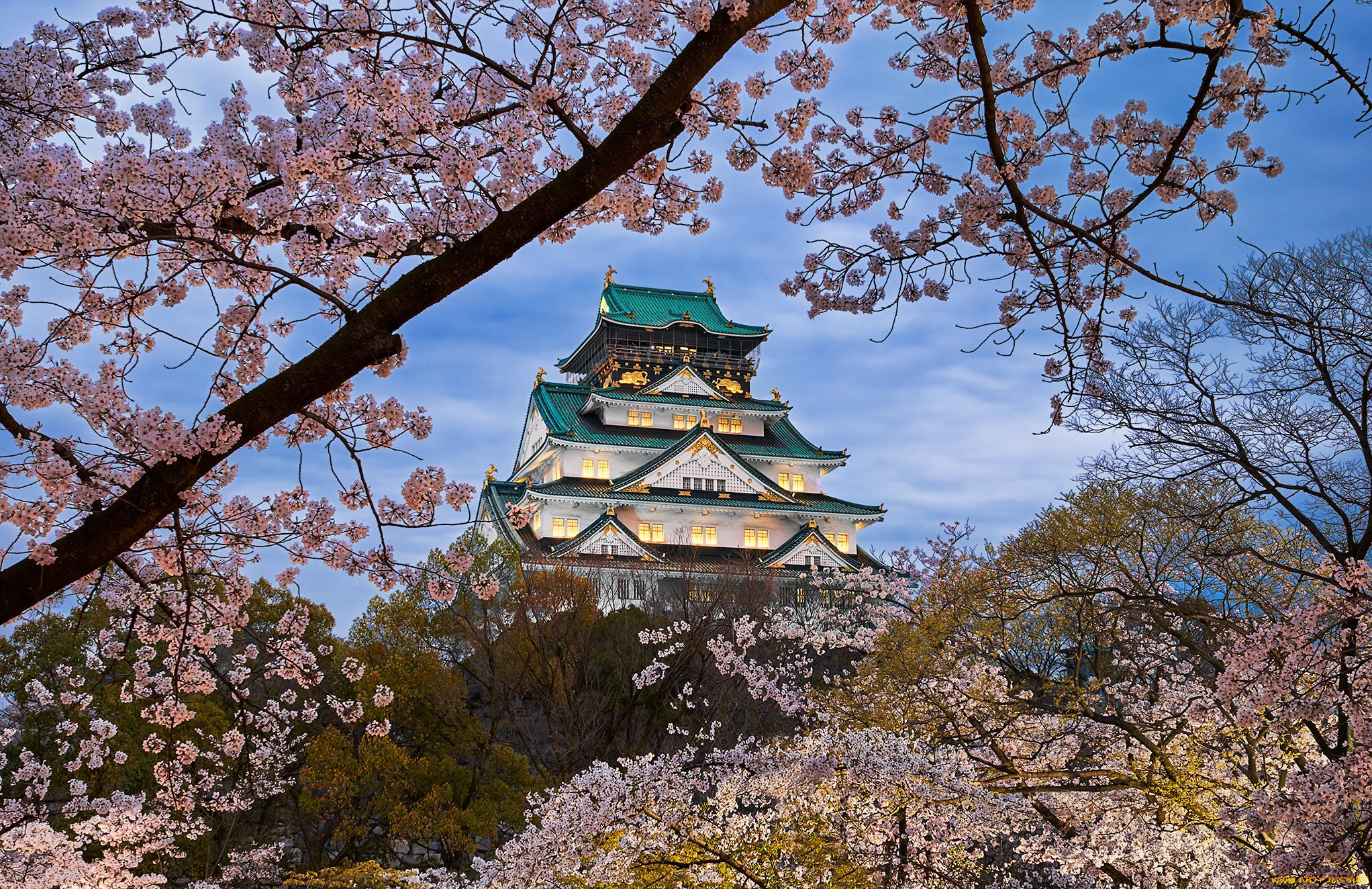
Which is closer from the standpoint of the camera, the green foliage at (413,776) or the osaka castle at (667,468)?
the green foliage at (413,776)

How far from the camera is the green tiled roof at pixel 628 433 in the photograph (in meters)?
37.8

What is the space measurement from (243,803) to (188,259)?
12384 mm

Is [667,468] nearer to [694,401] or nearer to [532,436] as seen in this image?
[694,401]

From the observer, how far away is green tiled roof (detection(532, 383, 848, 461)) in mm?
37750

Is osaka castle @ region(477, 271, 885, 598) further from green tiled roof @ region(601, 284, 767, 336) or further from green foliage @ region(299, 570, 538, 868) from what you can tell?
green foliage @ region(299, 570, 538, 868)

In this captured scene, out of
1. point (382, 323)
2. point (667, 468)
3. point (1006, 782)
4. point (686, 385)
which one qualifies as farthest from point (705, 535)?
point (382, 323)

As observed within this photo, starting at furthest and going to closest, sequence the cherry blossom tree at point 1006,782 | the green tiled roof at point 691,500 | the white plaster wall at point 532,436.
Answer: the white plaster wall at point 532,436
the green tiled roof at point 691,500
the cherry blossom tree at point 1006,782

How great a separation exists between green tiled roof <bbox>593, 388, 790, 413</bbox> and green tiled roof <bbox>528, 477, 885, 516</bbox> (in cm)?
335

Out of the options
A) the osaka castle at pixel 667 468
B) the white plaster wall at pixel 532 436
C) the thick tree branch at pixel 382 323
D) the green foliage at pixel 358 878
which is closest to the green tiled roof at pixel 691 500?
the osaka castle at pixel 667 468

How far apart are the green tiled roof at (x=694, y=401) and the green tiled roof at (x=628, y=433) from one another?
23 centimetres

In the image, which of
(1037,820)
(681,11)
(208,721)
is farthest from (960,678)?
(208,721)

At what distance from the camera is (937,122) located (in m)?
4.57

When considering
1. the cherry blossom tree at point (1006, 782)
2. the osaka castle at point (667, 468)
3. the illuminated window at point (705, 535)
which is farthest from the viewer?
the illuminated window at point (705, 535)

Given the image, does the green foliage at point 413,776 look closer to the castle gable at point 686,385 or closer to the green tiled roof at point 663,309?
the castle gable at point 686,385
